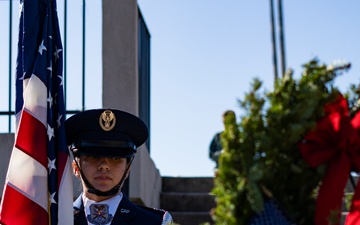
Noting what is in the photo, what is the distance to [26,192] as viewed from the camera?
4.34 m

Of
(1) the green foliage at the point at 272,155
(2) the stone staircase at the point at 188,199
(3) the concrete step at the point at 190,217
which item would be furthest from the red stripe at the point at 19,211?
(3) the concrete step at the point at 190,217

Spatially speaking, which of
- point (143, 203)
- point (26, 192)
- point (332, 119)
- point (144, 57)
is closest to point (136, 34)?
point (144, 57)

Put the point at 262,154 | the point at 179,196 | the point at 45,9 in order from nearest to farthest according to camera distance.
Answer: the point at 262,154 < the point at 45,9 < the point at 179,196

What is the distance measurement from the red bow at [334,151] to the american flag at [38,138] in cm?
205

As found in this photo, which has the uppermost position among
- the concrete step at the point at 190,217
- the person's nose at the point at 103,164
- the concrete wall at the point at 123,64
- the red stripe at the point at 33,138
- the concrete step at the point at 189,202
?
the concrete wall at the point at 123,64

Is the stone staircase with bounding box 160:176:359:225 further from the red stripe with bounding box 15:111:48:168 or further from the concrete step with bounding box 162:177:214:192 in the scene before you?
the red stripe with bounding box 15:111:48:168

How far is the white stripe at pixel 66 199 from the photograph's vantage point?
430 cm

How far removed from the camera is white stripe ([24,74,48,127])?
14.5 feet

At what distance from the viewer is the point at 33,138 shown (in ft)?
14.5

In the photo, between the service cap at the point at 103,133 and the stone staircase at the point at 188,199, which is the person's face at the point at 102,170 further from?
the stone staircase at the point at 188,199

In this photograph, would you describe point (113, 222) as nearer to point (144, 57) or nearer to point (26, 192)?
point (26, 192)

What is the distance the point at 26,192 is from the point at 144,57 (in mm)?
4012

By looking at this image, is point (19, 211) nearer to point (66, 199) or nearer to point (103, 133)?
point (66, 199)

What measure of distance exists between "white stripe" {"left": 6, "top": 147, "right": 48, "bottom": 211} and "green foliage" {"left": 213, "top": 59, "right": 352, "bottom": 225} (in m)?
2.04
